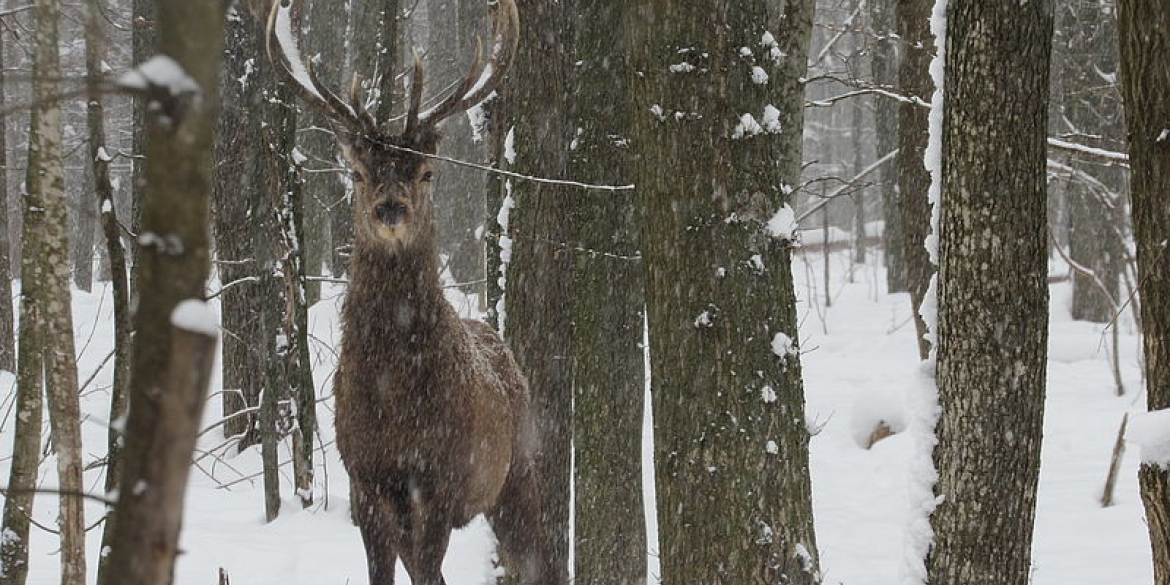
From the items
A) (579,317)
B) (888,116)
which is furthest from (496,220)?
(888,116)

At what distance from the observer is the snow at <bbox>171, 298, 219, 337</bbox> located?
1.62m

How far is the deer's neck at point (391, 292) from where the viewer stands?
17.7 ft

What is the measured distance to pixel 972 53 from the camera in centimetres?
440

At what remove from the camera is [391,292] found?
5.42m

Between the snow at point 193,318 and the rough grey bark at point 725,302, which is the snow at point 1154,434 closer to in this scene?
the rough grey bark at point 725,302

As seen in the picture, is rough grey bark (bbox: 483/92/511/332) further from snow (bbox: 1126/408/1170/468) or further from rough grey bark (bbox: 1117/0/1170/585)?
snow (bbox: 1126/408/1170/468)

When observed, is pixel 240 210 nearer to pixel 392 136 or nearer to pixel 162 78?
pixel 392 136

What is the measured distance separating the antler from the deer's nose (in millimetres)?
406

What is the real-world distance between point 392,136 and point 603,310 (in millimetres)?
1789

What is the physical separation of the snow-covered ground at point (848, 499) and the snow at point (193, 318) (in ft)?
10.8

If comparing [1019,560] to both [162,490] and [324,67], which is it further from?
[324,67]

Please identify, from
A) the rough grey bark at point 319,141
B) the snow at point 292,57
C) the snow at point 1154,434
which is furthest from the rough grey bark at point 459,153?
the snow at point 1154,434

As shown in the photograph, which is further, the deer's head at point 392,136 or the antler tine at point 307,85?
the antler tine at point 307,85

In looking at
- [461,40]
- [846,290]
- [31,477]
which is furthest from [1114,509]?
[846,290]
